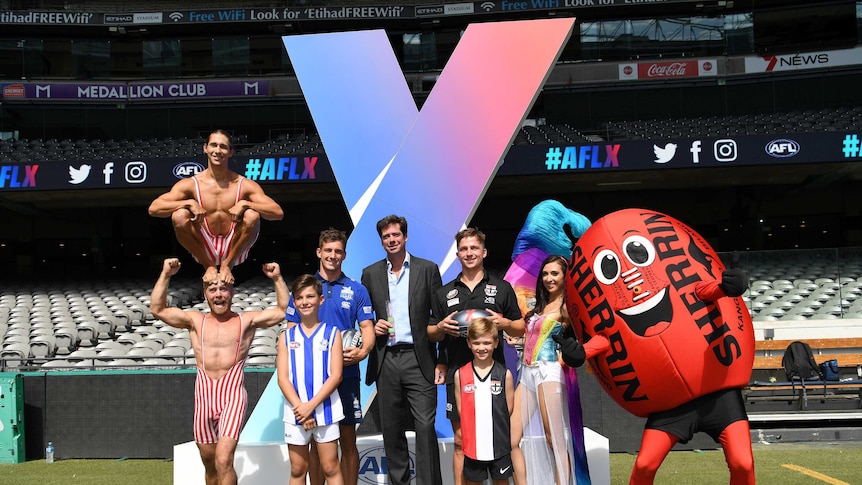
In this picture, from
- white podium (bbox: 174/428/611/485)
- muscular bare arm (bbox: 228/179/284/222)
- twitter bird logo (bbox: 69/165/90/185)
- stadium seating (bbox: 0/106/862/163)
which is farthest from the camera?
stadium seating (bbox: 0/106/862/163)

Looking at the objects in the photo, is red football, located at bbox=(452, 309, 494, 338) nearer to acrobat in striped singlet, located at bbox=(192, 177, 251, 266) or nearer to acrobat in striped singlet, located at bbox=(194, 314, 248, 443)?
acrobat in striped singlet, located at bbox=(194, 314, 248, 443)

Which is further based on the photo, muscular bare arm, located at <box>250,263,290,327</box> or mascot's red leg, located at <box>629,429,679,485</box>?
muscular bare arm, located at <box>250,263,290,327</box>

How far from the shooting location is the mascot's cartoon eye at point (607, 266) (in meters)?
4.48

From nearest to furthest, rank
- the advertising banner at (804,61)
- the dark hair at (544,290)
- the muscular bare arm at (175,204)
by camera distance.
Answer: the dark hair at (544,290) < the muscular bare arm at (175,204) < the advertising banner at (804,61)

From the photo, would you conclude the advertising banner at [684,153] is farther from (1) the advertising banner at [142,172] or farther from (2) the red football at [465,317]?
(2) the red football at [465,317]

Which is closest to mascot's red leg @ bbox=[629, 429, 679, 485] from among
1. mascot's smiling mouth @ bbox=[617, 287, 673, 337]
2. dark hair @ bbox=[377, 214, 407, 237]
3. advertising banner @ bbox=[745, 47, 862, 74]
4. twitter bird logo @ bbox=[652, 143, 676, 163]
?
mascot's smiling mouth @ bbox=[617, 287, 673, 337]

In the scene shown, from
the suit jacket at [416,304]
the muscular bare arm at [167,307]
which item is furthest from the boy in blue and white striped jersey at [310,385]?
the muscular bare arm at [167,307]

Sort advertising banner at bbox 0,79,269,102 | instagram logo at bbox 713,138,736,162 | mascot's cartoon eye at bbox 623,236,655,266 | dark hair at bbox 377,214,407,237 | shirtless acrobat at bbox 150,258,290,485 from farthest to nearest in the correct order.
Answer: advertising banner at bbox 0,79,269,102, instagram logo at bbox 713,138,736,162, dark hair at bbox 377,214,407,237, shirtless acrobat at bbox 150,258,290,485, mascot's cartoon eye at bbox 623,236,655,266

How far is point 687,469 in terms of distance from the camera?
295 inches

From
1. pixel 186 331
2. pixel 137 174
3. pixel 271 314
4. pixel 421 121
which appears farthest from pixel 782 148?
pixel 271 314

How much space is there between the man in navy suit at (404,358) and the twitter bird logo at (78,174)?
1603 cm

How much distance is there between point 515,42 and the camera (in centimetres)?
711

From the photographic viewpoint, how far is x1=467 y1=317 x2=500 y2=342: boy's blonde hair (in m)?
4.77

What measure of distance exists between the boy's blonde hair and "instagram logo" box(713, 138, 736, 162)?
49.7 feet
